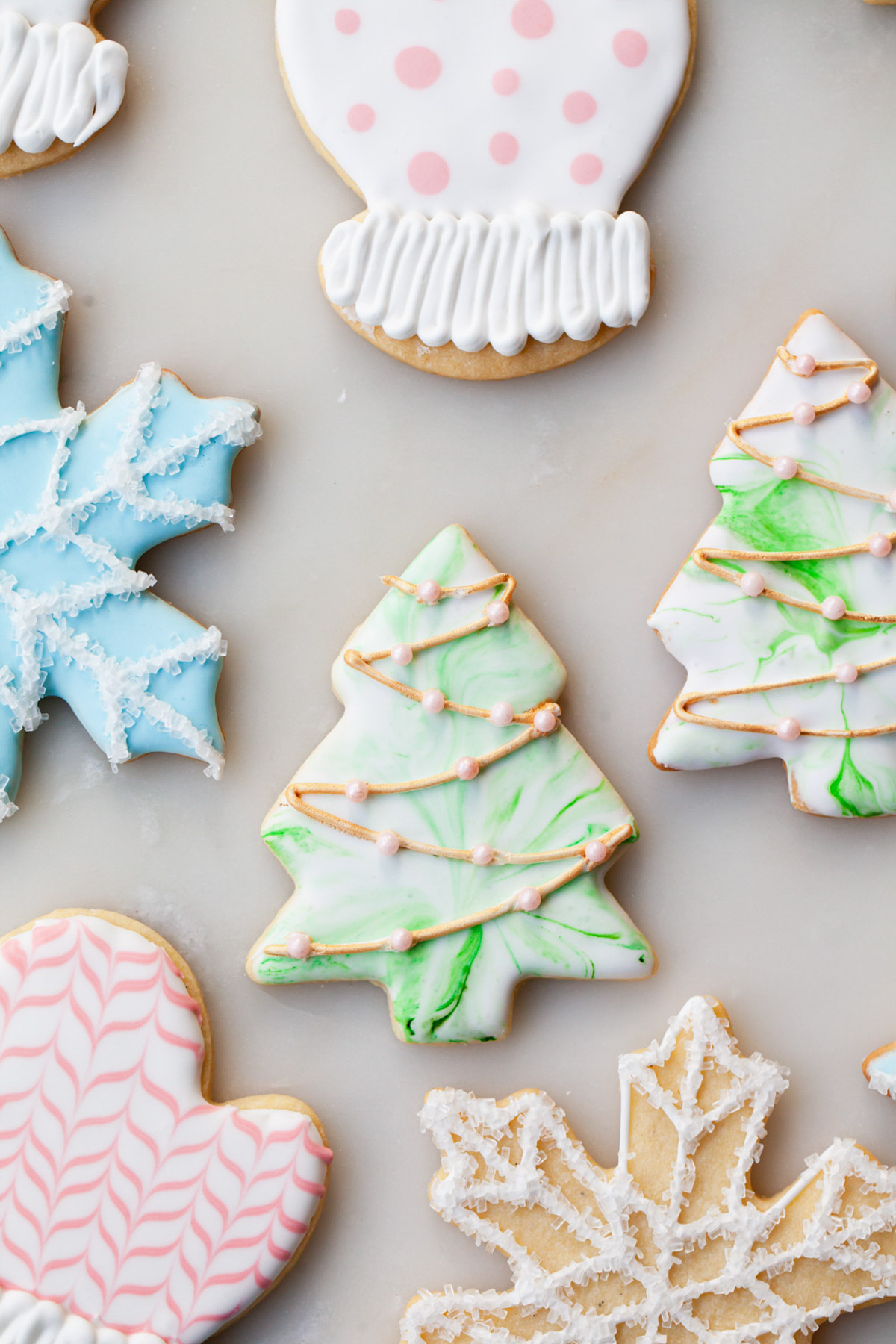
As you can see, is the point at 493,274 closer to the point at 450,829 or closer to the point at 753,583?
the point at 753,583

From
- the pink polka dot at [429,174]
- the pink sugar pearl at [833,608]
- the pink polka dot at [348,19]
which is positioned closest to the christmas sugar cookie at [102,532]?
the pink polka dot at [429,174]

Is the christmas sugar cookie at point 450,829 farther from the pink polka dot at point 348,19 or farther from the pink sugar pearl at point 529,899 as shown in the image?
the pink polka dot at point 348,19

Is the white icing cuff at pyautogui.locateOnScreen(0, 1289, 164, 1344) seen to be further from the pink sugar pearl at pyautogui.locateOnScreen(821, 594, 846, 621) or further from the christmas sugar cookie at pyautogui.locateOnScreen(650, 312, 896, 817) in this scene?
the pink sugar pearl at pyautogui.locateOnScreen(821, 594, 846, 621)

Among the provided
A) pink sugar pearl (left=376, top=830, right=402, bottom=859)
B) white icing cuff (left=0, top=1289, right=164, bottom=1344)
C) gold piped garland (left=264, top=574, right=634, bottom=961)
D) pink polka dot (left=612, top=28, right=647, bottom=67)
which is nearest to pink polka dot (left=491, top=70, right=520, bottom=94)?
pink polka dot (left=612, top=28, right=647, bottom=67)

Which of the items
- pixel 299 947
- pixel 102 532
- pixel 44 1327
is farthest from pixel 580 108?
pixel 44 1327

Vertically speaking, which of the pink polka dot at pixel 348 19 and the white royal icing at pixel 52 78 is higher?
the pink polka dot at pixel 348 19

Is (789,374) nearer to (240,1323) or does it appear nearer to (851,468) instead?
(851,468)

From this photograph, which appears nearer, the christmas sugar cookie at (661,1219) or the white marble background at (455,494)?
the christmas sugar cookie at (661,1219)
